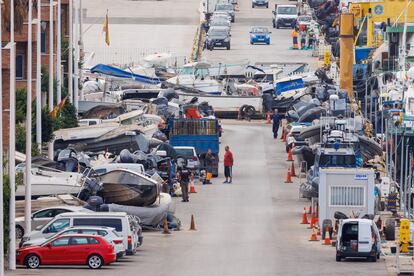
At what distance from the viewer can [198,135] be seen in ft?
239

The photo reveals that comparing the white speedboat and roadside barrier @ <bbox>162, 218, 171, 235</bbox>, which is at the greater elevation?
the white speedboat

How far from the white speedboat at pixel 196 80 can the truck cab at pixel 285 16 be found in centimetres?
2668

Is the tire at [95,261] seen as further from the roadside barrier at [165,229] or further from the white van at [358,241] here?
the roadside barrier at [165,229]

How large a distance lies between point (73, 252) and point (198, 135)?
79.7ft

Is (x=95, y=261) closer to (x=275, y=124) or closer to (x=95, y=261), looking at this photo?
(x=95, y=261)

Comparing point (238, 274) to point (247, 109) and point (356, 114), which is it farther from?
point (247, 109)

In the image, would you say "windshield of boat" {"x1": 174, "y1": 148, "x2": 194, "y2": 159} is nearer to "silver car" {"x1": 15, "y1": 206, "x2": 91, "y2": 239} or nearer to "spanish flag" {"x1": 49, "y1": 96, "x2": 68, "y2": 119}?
"spanish flag" {"x1": 49, "y1": 96, "x2": 68, "y2": 119}

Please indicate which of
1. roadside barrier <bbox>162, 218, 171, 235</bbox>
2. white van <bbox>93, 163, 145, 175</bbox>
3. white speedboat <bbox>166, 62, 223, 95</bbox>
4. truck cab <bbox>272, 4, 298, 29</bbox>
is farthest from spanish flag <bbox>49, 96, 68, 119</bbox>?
truck cab <bbox>272, 4, 298, 29</bbox>

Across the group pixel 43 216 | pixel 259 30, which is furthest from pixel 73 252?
pixel 259 30

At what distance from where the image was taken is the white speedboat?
99.2 m

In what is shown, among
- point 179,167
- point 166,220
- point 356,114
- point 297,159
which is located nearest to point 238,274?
point 166,220

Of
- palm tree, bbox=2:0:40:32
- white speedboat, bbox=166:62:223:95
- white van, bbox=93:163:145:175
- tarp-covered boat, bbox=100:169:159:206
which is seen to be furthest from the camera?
white speedboat, bbox=166:62:223:95

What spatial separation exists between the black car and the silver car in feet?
231

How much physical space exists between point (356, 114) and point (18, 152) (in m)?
23.9
